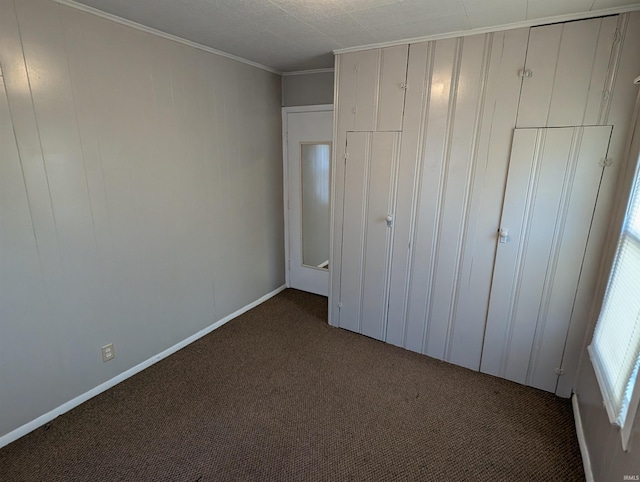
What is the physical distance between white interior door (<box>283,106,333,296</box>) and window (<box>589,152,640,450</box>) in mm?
2531

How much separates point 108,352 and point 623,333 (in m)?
3.07

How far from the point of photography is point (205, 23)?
2166 mm

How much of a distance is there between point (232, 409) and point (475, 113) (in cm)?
260

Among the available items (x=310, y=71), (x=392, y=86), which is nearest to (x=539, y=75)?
(x=392, y=86)

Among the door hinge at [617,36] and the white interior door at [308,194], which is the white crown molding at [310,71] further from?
the door hinge at [617,36]

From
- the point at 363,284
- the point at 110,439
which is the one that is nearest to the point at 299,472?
the point at 110,439

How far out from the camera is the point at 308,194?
3.86 m

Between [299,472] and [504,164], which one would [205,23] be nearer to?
[504,164]

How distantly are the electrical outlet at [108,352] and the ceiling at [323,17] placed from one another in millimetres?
2167

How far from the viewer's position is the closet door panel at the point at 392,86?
97.3 inches

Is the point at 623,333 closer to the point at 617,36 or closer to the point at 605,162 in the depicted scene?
the point at 605,162

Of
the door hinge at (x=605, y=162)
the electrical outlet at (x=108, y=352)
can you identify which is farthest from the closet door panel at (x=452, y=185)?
the electrical outlet at (x=108, y=352)

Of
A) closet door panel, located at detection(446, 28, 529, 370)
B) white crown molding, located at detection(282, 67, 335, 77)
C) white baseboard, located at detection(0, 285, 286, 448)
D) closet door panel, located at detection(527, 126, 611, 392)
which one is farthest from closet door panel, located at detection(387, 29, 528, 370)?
white baseboard, located at detection(0, 285, 286, 448)

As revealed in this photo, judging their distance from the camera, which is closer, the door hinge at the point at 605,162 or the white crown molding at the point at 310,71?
the door hinge at the point at 605,162
